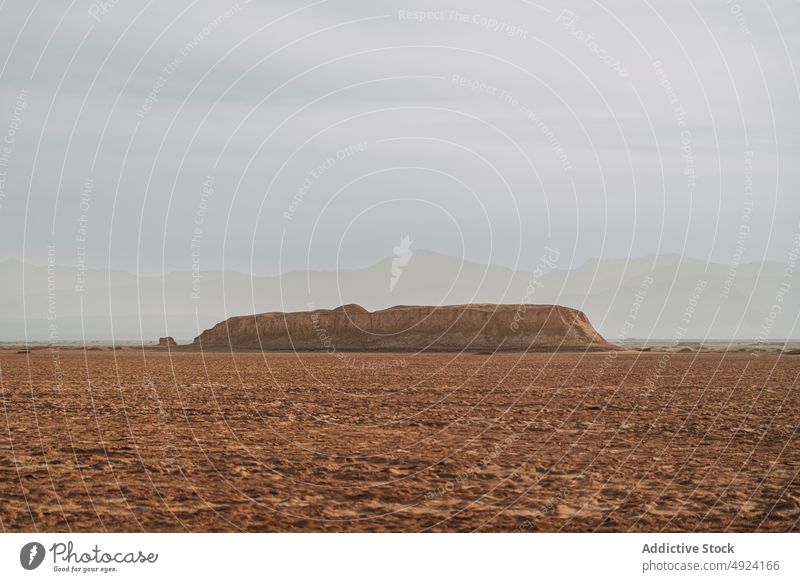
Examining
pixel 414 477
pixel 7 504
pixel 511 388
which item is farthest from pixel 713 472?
pixel 511 388

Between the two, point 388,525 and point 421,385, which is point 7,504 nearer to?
point 388,525

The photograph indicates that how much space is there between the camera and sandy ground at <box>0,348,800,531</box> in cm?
1532

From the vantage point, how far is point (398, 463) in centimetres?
2088

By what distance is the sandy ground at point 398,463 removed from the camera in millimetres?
15320

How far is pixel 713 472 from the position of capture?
65.4ft
